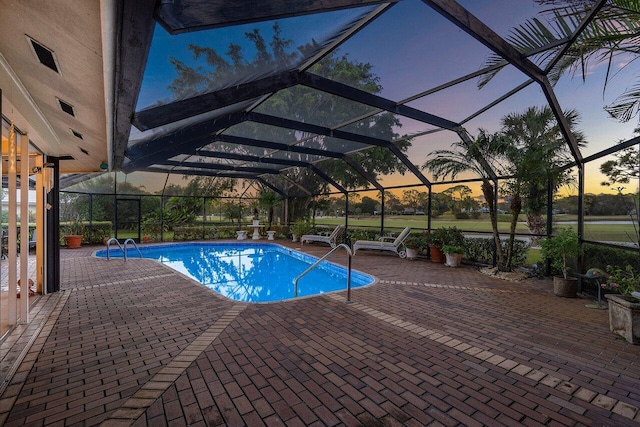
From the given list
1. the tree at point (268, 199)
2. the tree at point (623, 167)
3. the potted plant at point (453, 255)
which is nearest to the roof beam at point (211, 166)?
the tree at point (268, 199)

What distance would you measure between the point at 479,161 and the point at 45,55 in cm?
794

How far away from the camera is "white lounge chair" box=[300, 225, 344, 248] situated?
12.5 metres

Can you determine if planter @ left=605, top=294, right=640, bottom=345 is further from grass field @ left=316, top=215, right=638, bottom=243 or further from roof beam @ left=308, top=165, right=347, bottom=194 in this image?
roof beam @ left=308, top=165, right=347, bottom=194

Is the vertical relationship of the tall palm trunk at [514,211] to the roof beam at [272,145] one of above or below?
below

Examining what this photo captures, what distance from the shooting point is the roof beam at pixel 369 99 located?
527 centimetres

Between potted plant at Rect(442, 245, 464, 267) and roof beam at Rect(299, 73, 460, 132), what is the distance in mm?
3140

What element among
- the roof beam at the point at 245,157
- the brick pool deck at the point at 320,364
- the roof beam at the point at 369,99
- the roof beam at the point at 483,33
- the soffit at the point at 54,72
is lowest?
the brick pool deck at the point at 320,364

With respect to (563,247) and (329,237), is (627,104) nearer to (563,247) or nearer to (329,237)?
(563,247)

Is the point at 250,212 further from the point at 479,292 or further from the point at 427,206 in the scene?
the point at 479,292

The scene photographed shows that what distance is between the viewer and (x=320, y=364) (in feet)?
8.99

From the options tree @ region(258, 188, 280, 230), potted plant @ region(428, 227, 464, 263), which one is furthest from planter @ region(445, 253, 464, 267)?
tree @ region(258, 188, 280, 230)

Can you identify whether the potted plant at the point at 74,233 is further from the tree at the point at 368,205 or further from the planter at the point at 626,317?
the planter at the point at 626,317

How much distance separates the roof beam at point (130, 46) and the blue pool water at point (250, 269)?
184 inches

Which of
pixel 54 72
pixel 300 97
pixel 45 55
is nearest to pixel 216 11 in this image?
pixel 45 55
